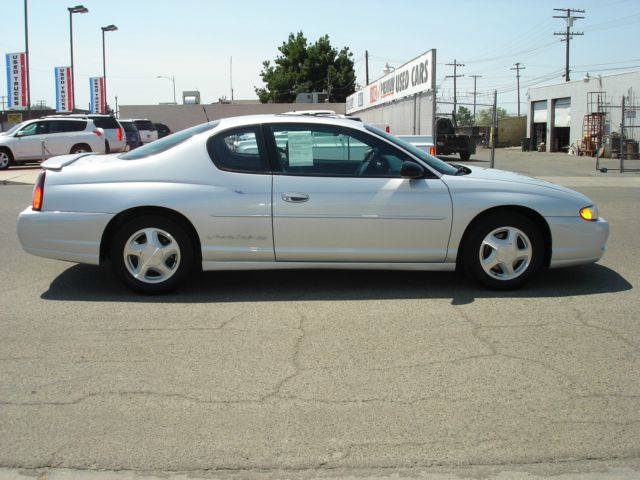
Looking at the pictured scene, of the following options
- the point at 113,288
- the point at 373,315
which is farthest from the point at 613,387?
the point at 113,288

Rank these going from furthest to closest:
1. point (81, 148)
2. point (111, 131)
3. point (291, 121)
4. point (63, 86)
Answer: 1. point (63, 86)
2. point (111, 131)
3. point (81, 148)
4. point (291, 121)

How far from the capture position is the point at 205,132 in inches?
241

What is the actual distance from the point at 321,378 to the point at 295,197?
208 centimetres

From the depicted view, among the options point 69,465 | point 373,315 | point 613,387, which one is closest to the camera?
point 69,465

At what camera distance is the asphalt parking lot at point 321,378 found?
327 centimetres

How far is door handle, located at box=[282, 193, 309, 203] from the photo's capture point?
19.2 ft

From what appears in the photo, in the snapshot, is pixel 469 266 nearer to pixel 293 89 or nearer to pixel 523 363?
pixel 523 363

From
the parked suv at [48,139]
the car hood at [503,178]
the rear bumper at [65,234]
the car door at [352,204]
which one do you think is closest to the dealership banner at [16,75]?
the parked suv at [48,139]

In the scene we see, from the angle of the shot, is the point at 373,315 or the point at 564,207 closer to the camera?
the point at 373,315

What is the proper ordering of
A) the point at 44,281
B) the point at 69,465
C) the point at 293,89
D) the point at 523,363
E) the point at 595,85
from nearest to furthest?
the point at 69,465, the point at 523,363, the point at 44,281, the point at 595,85, the point at 293,89

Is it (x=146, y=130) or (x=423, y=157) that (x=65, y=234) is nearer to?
(x=423, y=157)

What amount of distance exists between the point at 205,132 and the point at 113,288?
1651 millimetres

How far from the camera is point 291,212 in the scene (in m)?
5.86

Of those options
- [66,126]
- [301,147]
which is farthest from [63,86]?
[301,147]
